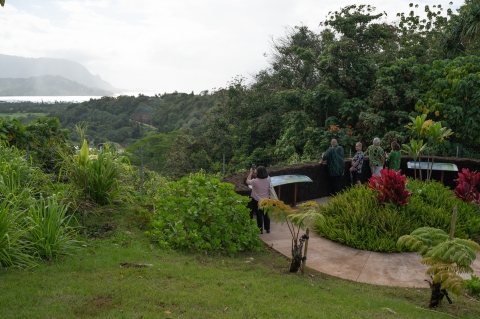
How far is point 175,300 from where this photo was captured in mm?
4699

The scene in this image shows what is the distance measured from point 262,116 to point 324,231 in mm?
16309

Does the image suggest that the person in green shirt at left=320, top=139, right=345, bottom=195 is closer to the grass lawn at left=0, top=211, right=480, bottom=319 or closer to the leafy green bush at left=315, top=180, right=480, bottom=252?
the leafy green bush at left=315, top=180, right=480, bottom=252

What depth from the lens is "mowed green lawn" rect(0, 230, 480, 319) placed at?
4.47 metres

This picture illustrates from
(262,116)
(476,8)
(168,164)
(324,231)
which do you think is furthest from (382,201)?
(168,164)

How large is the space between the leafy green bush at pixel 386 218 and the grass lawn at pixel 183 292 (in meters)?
1.89

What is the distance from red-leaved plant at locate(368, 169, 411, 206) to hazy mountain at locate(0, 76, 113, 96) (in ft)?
372

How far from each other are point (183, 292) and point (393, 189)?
5689 millimetres

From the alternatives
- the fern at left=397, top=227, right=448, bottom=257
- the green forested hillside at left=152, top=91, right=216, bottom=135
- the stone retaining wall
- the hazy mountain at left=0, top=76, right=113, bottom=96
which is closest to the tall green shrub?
the stone retaining wall

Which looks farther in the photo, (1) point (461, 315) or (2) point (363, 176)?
(2) point (363, 176)

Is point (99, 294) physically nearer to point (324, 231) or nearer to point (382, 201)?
point (324, 231)

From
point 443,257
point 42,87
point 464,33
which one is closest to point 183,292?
point 443,257

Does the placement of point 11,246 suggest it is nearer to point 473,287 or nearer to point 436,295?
point 436,295

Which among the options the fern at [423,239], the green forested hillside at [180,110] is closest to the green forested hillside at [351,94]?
the fern at [423,239]

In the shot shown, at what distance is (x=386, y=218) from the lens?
8.76 metres
